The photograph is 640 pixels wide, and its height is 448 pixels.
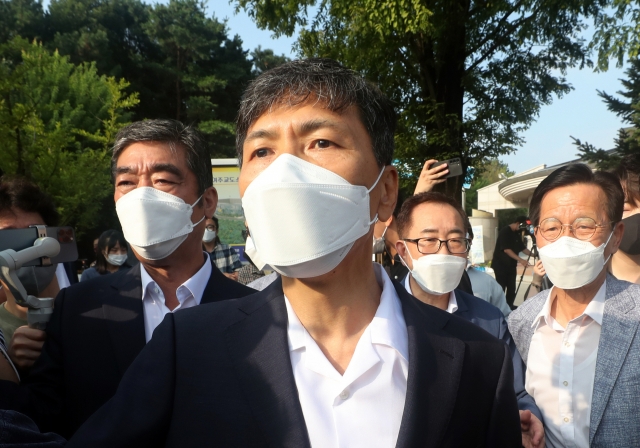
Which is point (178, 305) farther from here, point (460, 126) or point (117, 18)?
point (117, 18)

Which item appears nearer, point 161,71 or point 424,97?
point 424,97

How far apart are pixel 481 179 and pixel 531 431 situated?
78.5 ft

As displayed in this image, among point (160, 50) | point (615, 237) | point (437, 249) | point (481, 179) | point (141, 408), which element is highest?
point (160, 50)

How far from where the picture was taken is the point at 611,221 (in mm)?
2922

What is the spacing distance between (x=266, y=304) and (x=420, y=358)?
46 centimetres

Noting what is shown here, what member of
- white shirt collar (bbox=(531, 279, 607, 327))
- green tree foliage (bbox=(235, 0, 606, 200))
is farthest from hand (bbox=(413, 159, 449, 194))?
green tree foliage (bbox=(235, 0, 606, 200))

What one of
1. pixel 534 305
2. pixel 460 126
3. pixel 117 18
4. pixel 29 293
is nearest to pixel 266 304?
pixel 29 293

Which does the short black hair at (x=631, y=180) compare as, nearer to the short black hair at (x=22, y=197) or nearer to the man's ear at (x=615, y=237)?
the man's ear at (x=615, y=237)

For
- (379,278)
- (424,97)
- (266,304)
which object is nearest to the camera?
(266,304)

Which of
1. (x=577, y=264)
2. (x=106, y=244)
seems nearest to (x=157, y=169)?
(x=577, y=264)

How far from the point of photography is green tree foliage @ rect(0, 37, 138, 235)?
34.0ft

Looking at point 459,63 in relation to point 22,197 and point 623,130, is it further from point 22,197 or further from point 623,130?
point 22,197

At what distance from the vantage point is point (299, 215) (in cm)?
171

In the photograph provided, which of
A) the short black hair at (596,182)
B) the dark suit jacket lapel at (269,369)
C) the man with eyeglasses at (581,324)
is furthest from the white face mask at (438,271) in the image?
the dark suit jacket lapel at (269,369)
